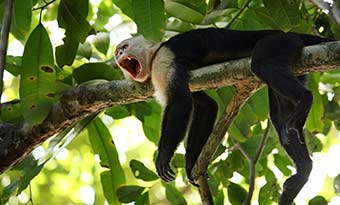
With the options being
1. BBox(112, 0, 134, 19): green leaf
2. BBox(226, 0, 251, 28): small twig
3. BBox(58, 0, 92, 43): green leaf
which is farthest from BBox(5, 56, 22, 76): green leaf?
BBox(226, 0, 251, 28): small twig

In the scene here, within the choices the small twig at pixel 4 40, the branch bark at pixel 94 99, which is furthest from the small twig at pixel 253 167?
the small twig at pixel 4 40

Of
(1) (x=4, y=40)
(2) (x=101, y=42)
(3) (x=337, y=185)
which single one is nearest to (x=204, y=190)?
(3) (x=337, y=185)

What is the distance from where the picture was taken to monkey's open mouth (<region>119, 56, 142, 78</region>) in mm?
3475

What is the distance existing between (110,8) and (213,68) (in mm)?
2086

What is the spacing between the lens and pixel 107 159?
3523 mm

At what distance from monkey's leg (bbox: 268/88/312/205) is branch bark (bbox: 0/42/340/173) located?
32 centimetres

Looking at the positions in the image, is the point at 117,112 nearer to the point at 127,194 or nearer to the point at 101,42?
the point at 101,42

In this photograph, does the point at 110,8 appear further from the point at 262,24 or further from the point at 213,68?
the point at 213,68

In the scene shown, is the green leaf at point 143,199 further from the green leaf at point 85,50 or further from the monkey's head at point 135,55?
the green leaf at point 85,50

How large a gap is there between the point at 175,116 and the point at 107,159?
1.76ft

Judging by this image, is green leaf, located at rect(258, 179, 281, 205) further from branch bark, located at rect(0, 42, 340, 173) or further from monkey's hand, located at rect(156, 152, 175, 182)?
monkey's hand, located at rect(156, 152, 175, 182)

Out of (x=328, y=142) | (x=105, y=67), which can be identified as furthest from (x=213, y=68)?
(x=328, y=142)

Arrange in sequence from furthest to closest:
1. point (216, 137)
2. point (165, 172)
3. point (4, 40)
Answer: point (216, 137) < point (165, 172) < point (4, 40)

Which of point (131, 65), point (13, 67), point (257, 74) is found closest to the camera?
point (257, 74)
